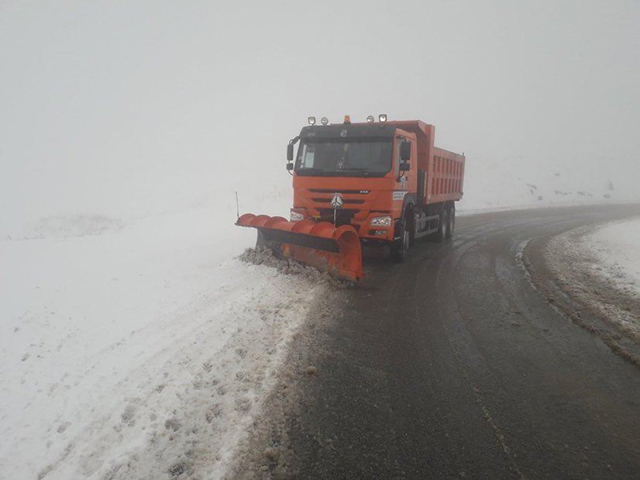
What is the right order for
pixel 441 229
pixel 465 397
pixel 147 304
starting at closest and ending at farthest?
pixel 465 397, pixel 147 304, pixel 441 229

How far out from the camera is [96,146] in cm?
5653

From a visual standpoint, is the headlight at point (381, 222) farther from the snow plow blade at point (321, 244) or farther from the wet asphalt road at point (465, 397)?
the wet asphalt road at point (465, 397)

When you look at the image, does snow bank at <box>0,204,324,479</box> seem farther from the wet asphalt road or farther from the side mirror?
the side mirror

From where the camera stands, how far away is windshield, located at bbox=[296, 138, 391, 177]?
8266mm

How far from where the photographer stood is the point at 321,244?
7.23m

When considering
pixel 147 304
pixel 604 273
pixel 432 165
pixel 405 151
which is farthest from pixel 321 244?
pixel 604 273

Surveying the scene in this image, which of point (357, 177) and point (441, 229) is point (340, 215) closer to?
point (357, 177)

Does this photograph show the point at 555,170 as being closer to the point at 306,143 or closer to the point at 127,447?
the point at 306,143

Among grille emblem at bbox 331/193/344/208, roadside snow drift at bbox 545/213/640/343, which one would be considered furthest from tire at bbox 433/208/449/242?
grille emblem at bbox 331/193/344/208

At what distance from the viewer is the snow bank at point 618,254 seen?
24.7 ft

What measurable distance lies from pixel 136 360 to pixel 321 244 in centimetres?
388

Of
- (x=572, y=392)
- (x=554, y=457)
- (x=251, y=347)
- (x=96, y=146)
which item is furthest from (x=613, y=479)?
(x=96, y=146)

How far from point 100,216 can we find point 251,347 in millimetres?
23908

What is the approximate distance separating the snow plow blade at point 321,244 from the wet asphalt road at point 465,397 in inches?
36.2
